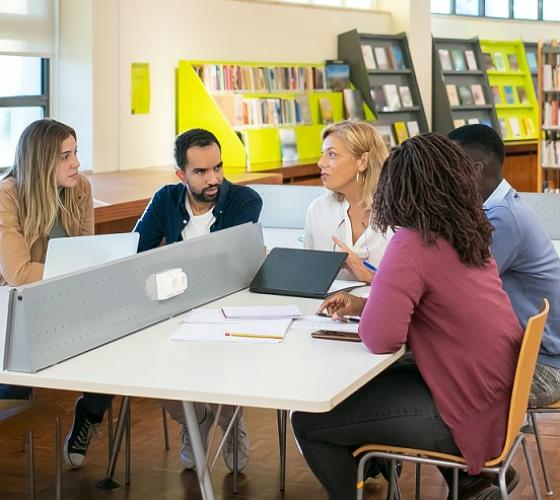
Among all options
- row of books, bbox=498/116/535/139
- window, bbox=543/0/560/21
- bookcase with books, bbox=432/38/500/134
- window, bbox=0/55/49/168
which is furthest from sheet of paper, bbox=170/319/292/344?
window, bbox=543/0/560/21

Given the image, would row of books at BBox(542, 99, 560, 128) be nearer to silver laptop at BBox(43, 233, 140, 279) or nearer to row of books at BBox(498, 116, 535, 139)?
row of books at BBox(498, 116, 535, 139)

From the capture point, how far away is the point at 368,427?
8.73ft

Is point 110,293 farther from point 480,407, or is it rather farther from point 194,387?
point 480,407

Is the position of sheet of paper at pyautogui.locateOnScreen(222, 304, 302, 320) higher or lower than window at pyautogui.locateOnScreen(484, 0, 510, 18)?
lower

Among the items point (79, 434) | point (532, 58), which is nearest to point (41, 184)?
point (79, 434)

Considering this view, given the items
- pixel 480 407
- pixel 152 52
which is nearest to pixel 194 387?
pixel 480 407

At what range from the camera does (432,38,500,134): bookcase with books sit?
467 inches

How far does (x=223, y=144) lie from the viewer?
864 centimetres

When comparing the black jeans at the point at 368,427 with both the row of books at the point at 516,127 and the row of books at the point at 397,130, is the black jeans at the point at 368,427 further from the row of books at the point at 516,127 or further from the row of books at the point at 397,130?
the row of books at the point at 516,127

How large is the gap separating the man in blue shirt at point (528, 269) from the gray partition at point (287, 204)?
2.36 metres

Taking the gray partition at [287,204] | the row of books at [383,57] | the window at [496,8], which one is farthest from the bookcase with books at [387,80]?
the gray partition at [287,204]

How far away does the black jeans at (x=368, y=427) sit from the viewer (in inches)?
103

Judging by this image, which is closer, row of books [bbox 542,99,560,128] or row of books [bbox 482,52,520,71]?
row of books [bbox 542,99,560,128]

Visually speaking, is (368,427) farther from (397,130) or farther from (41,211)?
(397,130)
